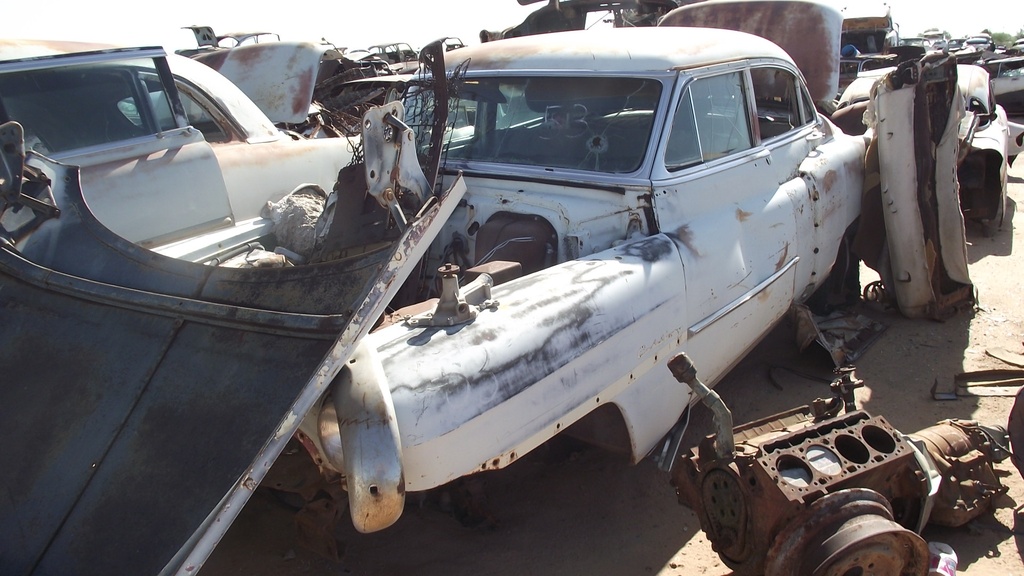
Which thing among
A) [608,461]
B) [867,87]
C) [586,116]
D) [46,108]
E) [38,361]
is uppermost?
[46,108]

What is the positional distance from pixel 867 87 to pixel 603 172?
18.5 feet

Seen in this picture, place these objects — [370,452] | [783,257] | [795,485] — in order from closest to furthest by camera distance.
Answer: [370,452] → [795,485] → [783,257]

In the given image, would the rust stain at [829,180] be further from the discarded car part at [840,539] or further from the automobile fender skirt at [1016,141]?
the automobile fender skirt at [1016,141]

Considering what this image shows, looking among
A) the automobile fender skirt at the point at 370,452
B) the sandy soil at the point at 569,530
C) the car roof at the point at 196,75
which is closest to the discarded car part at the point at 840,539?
the sandy soil at the point at 569,530

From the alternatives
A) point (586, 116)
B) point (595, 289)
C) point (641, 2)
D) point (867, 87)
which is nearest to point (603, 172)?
point (586, 116)

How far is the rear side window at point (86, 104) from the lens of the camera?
413 centimetres

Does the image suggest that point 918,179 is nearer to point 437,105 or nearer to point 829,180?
point 829,180

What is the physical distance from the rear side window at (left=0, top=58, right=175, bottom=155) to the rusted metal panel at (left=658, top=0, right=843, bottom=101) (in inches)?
199

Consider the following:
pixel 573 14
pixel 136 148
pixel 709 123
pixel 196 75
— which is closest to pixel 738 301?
pixel 709 123

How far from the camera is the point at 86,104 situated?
436 centimetres

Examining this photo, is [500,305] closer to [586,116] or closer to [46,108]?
[586,116]

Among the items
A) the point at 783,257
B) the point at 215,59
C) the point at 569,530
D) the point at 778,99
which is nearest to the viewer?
the point at 569,530

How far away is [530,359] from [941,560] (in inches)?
64.7

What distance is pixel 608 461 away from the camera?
3529mm
